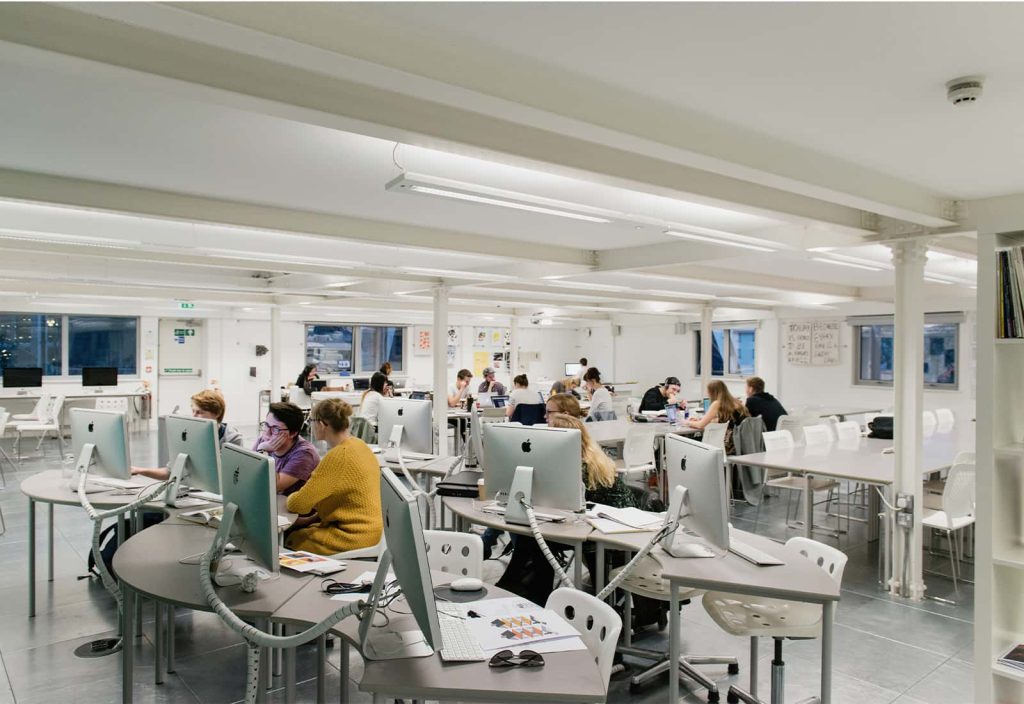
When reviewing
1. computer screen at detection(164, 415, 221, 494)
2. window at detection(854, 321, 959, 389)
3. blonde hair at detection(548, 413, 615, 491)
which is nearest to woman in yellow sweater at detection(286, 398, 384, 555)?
computer screen at detection(164, 415, 221, 494)

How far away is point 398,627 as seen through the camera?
208cm

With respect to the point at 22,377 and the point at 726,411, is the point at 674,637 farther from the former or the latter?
the point at 22,377

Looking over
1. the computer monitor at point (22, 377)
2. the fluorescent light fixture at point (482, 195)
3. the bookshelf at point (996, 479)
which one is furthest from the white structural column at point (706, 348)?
the computer monitor at point (22, 377)

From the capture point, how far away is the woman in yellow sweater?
9.95 feet

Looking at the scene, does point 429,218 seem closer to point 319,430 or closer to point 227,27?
point 319,430

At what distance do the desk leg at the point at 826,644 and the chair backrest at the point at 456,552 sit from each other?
1.41 meters

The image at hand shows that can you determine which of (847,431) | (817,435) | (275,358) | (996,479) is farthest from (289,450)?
(275,358)

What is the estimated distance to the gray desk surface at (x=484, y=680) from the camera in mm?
1715

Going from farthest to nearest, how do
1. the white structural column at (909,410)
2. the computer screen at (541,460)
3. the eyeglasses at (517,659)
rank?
the white structural column at (909,410), the computer screen at (541,460), the eyeglasses at (517,659)

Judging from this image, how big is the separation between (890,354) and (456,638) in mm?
11776

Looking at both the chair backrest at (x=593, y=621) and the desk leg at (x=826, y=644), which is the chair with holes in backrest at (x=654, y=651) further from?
the chair backrest at (x=593, y=621)

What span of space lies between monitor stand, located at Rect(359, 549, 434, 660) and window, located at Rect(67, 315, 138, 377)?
520 inches

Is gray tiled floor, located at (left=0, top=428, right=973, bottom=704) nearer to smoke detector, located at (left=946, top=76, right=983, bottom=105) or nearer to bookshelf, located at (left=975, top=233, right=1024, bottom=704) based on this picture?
bookshelf, located at (left=975, top=233, right=1024, bottom=704)

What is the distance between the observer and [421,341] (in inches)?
647
